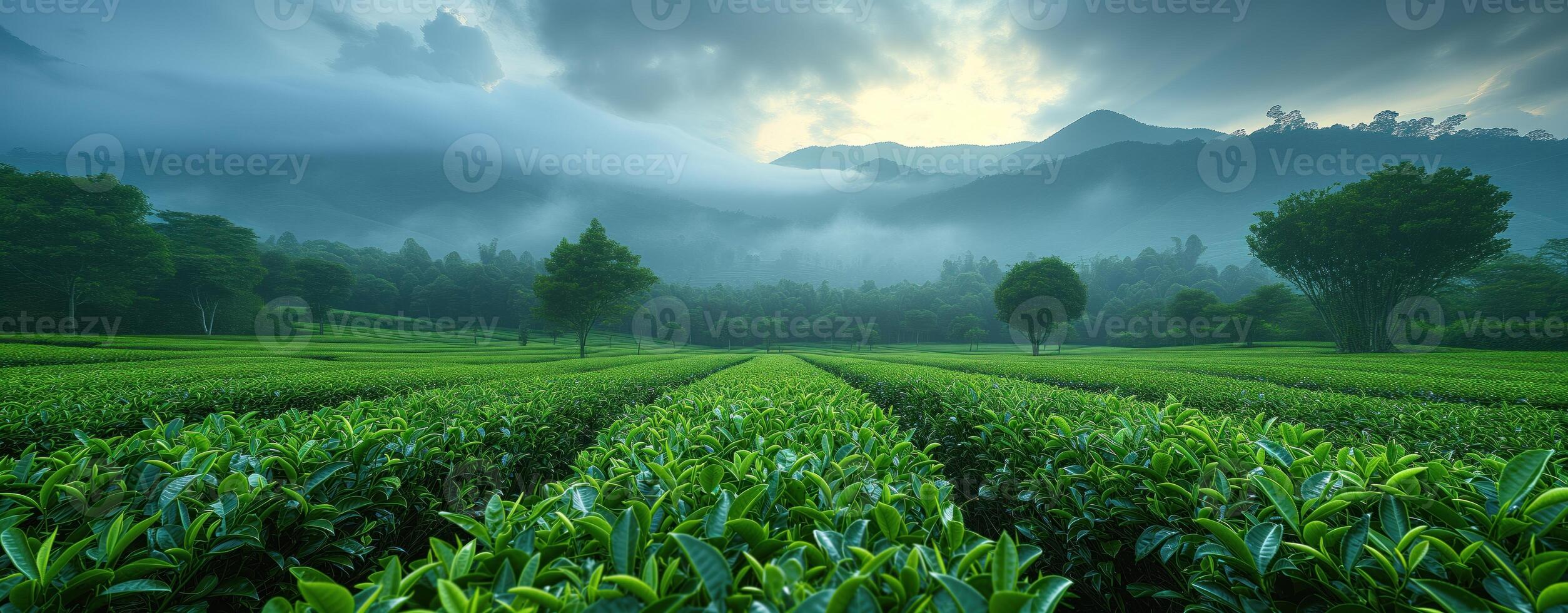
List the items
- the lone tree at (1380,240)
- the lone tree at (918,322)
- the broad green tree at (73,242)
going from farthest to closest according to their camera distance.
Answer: the lone tree at (918,322), the broad green tree at (73,242), the lone tree at (1380,240)

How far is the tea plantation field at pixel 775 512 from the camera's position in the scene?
1229mm

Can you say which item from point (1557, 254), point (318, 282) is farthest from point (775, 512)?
point (1557, 254)

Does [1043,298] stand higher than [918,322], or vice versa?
[1043,298]

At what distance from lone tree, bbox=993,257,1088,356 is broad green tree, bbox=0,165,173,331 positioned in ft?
188

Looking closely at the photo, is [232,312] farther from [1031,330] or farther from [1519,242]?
[1519,242]

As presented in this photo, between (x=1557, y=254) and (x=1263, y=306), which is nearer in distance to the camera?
(x=1557, y=254)

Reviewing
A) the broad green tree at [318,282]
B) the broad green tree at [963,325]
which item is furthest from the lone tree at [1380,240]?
the broad green tree at [318,282]

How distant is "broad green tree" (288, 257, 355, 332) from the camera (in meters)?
43.0

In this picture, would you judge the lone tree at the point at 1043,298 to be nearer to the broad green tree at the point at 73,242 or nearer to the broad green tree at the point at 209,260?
the broad green tree at the point at 73,242

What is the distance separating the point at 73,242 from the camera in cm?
2605

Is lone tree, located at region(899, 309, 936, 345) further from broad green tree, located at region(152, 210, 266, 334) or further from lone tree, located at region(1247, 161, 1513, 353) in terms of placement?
broad green tree, located at region(152, 210, 266, 334)

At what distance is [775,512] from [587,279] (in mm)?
27283

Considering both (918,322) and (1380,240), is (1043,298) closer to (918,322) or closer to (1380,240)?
(1380,240)

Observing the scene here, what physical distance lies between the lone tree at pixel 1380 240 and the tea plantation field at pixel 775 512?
2949 centimetres
